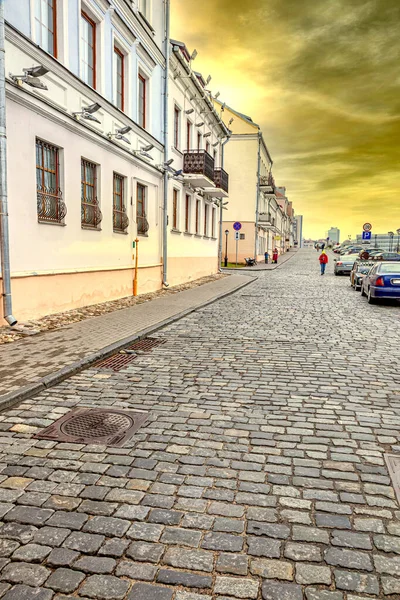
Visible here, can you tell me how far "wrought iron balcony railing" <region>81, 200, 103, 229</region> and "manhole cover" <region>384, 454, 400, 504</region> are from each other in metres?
10.00

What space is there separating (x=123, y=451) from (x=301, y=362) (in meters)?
3.93

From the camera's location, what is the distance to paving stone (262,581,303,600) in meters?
2.26

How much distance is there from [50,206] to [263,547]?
31.0 feet

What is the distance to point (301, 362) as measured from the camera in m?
7.17

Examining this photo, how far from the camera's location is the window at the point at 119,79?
1414cm

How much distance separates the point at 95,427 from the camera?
4.42 meters

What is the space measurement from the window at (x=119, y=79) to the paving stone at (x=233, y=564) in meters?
13.9

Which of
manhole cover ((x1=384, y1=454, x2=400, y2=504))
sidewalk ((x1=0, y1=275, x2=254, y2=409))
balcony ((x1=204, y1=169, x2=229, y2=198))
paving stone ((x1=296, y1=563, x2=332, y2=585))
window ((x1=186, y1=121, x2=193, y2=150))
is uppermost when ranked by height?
window ((x1=186, y1=121, x2=193, y2=150))

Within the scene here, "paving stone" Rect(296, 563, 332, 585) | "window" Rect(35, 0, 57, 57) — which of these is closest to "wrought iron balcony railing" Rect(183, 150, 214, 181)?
"window" Rect(35, 0, 57, 57)

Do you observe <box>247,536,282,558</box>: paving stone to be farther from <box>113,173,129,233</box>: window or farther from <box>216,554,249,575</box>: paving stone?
<box>113,173,129,233</box>: window

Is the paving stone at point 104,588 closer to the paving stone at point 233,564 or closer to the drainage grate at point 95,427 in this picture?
the paving stone at point 233,564

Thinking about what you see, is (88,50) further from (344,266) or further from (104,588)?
(344,266)

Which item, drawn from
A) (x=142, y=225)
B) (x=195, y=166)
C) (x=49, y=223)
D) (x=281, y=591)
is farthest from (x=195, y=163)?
(x=281, y=591)

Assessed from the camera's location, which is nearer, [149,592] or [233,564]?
[149,592]
